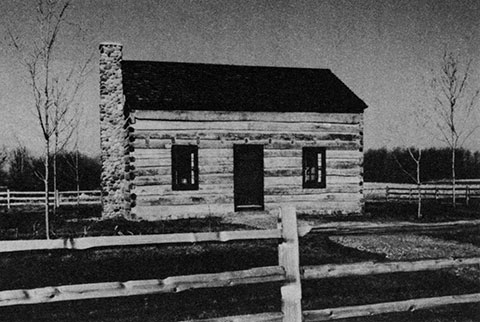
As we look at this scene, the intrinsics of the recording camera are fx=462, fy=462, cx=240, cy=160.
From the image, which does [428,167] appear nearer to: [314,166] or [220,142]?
[314,166]

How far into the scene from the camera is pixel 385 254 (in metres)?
9.19

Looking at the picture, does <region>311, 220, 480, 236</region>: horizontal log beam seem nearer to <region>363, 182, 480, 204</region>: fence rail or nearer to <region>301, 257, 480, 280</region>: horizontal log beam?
<region>301, 257, 480, 280</region>: horizontal log beam

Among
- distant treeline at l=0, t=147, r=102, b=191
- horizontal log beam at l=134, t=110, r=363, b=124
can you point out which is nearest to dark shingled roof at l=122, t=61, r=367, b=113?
horizontal log beam at l=134, t=110, r=363, b=124

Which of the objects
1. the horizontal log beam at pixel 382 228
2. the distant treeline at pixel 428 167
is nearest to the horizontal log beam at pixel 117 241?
the horizontal log beam at pixel 382 228

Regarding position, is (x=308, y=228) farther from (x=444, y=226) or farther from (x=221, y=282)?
(x=444, y=226)

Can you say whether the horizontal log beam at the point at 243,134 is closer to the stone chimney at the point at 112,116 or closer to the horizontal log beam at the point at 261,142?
the horizontal log beam at the point at 261,142

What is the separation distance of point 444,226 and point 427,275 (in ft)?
9.54

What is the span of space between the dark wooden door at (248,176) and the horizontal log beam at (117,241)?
483 inches

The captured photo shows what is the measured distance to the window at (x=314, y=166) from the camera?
56.2 ft

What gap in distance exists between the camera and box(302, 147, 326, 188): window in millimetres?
17141

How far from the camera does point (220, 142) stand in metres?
16.2

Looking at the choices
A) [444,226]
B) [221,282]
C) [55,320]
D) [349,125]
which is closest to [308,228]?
[221,282]

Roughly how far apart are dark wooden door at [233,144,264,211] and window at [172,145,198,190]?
145 centimetres

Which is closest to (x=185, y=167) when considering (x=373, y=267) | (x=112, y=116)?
(x=112, y=116)
